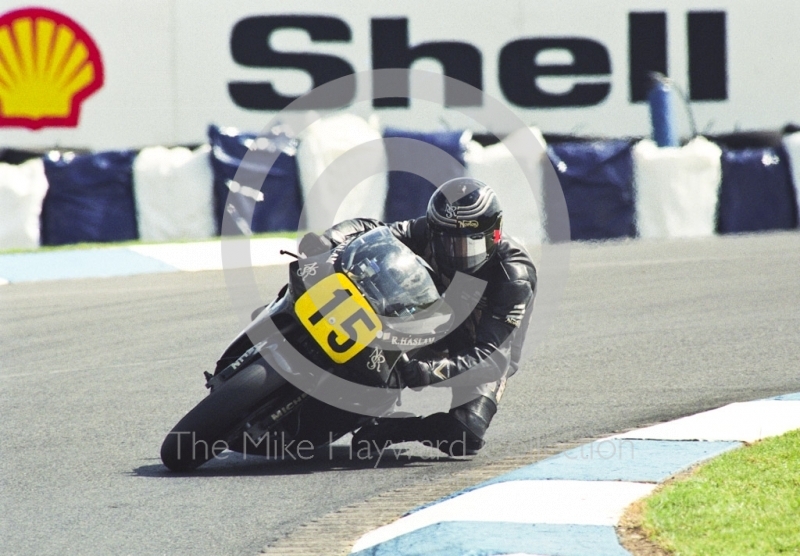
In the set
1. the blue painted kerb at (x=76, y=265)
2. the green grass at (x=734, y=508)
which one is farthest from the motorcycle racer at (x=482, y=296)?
the blue painted kerb at (x=76, y=265)

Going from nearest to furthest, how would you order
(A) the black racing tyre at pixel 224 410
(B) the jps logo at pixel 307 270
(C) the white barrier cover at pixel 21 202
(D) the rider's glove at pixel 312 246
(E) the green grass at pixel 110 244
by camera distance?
(B) the jps logo at pixel 307 270
(A) the black racing tyre at pixel 224 410
(D) the rider's glove at pixel 312 246
(E) the green grass at pixel 110 244
(C) the white barrier cover at pixel 21 202

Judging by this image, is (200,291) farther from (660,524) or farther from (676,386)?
(660,524)

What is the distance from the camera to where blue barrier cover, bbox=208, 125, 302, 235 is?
1356 centimetres

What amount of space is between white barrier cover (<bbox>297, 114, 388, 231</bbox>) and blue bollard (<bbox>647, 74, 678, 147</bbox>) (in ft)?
12.2

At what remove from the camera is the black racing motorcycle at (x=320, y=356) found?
4.91m

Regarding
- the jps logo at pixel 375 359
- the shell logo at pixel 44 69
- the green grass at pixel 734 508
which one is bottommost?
the green grass at pixel 734 508

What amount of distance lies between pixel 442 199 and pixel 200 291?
534 cm

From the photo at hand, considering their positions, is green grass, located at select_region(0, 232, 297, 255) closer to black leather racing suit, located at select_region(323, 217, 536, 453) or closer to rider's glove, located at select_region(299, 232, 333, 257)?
black leather racing suit, located at select_region(323, 217, 536, 453)

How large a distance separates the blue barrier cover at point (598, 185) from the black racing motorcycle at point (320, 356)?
28.0 feet

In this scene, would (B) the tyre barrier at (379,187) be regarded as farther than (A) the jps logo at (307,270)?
Yes

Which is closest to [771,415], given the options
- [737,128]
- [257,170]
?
[257,170]

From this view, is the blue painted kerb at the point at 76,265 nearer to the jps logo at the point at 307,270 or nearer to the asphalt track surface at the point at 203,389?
the asphalt track surface at the point at 203,389

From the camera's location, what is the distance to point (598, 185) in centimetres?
1370

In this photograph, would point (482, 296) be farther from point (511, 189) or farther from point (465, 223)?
point (511, 189)
